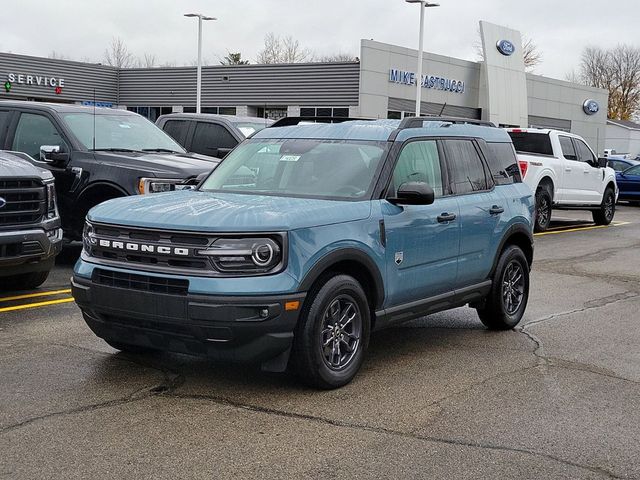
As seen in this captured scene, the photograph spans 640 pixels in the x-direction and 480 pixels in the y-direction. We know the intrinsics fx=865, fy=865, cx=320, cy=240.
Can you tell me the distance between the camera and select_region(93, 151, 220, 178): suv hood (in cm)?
1033

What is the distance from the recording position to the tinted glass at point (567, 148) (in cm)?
1814

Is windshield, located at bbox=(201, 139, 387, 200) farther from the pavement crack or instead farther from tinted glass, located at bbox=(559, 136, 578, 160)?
tinted glass, located at bbox=(559, 136, 578, 160)

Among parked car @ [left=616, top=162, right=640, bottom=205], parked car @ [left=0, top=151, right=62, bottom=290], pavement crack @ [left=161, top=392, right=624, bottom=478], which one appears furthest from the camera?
parked car @ [left=616, top=162, right=640, bottom=205]

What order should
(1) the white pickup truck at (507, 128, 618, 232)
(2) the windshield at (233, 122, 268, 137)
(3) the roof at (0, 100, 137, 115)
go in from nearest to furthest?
(3) the roof at (0, 100, 137, 115) < (2) the windshield at (233, 122, 268, 137) < (1) the white pickup truck at (507, 128, 618, 232)

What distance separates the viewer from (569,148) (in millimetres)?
18391

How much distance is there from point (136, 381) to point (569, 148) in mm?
14475

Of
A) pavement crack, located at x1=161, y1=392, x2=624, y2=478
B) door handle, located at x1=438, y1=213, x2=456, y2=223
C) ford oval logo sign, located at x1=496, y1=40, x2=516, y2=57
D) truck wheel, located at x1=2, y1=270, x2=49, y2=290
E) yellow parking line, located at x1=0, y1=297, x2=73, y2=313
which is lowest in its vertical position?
pavement crack, located at x1=161, y1=392, x2=624, y2=478

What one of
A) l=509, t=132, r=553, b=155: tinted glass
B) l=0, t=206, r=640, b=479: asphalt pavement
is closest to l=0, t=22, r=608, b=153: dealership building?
l=509, t=132, r=553, b=155: tinted glass

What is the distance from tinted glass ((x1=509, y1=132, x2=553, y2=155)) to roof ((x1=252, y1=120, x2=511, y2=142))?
1081 cm

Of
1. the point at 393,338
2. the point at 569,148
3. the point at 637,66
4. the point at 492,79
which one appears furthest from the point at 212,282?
the point at 637,66

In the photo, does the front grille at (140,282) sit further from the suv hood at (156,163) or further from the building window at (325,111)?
the building window at (325,111)

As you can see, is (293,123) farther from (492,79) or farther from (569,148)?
(492,79)

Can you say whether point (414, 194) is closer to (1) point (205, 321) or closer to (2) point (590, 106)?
(1) point (205, 321)

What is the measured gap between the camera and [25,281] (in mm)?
9180
